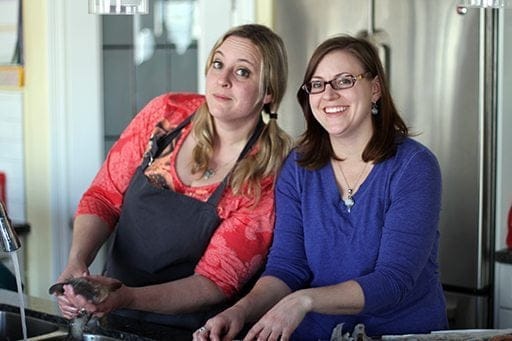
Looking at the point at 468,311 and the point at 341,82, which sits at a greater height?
the point at 341,82

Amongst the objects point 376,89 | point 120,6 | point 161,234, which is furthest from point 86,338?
point 376,89

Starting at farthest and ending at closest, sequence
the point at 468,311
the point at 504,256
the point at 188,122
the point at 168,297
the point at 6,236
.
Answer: the point at 468,311 → the point at 504,256 → the point at 188,122 → the point at 168,297 → the point at 6,236

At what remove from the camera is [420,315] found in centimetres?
226

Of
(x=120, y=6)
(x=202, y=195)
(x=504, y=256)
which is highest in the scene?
(x=120, y=6)

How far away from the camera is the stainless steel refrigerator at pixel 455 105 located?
11.1 ft

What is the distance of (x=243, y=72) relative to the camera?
2514 millimetres

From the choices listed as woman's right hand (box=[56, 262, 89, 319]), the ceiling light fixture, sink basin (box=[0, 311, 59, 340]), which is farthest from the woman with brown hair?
sink basin (box=[0, 311, 59, 340])

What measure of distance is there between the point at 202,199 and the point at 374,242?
1.66 ft

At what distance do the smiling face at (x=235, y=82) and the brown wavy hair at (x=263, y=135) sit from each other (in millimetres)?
19

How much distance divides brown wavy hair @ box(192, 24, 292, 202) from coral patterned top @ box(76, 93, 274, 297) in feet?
0.10

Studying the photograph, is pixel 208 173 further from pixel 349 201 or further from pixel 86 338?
pixel 86 338

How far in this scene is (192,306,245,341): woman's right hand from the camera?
205cm

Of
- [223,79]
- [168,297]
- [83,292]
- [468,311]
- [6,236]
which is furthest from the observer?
[468,311]

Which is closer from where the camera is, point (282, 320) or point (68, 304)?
point (282, 320)
